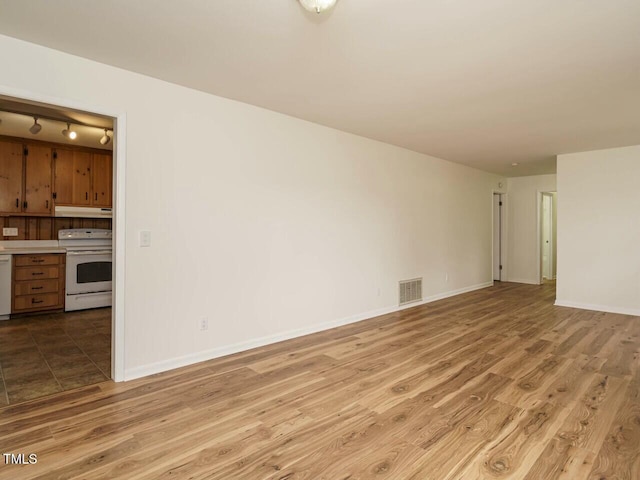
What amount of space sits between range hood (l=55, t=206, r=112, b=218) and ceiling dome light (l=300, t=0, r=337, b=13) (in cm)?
515

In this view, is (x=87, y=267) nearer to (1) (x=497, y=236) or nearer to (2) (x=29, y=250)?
(2) (x=29, y=250)

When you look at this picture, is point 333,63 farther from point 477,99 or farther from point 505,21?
point 477,99

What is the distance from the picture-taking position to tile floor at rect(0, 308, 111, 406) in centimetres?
276

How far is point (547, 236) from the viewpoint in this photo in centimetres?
837

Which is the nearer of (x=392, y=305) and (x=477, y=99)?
(x=477, y=99)

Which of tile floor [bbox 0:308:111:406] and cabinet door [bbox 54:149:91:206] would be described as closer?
tile floor [bbox 0:308:111:406]

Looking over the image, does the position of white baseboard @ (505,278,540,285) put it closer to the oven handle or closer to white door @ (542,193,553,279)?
white door @ (542,193,553,279)

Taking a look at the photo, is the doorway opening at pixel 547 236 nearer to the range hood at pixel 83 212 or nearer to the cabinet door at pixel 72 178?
the range hood at pixel 83 212

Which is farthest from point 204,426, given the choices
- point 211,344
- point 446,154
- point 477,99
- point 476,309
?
point 446,154

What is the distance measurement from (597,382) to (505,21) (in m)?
2.89

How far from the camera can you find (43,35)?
2311 millimetres

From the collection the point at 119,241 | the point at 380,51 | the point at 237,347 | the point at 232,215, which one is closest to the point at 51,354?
the point at 119,241

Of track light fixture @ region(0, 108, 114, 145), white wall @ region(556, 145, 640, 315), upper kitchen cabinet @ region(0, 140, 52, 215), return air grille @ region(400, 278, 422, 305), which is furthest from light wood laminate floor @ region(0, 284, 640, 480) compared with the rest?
upper kitchen cabinet @ region(0, 140, 52, 215)

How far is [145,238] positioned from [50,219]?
3.69 m
